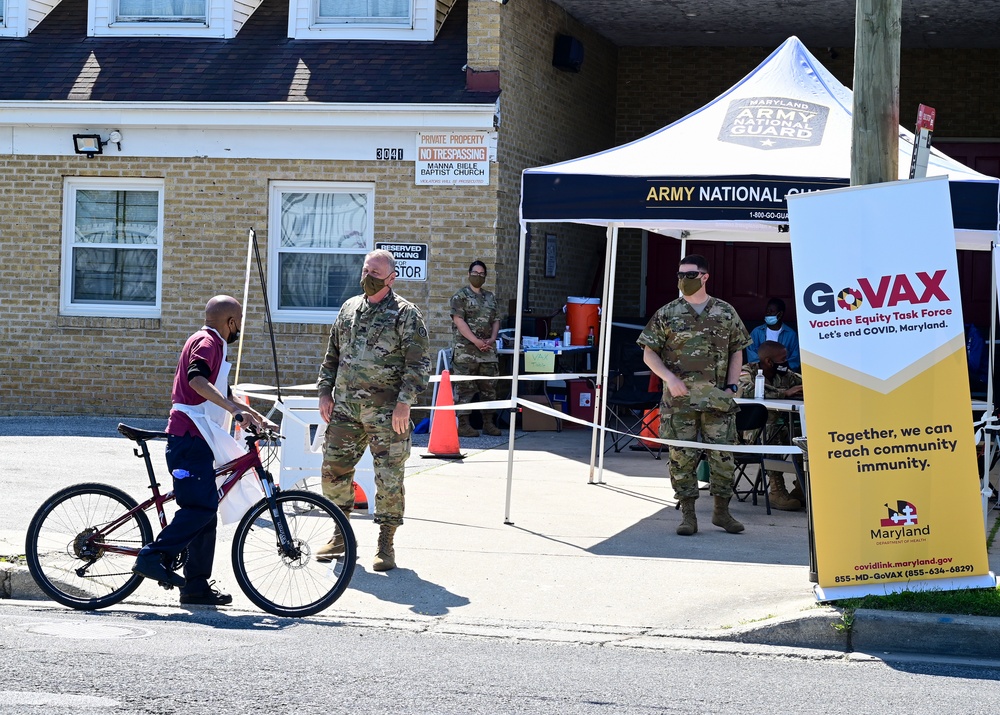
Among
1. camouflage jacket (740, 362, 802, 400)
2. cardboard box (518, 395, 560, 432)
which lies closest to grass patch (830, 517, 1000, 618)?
camouflage jacket (740, 362, 802, 400)

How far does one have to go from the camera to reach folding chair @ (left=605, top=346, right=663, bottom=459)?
42.6 feet

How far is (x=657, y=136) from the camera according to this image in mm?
10492

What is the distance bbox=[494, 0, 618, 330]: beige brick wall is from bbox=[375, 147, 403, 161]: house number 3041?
1216 millimetres

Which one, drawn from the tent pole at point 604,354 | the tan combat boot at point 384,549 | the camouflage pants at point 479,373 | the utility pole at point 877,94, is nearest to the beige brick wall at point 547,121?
the camouflage pants at point 479,373

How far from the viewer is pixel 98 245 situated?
17203 mm

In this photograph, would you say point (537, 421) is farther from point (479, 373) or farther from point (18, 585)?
point (18, 585)

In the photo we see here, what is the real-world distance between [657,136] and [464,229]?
5.73 m

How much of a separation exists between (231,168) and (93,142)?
1797mm

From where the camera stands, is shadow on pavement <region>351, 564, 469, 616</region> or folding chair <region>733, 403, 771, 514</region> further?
folding chair <region>733, 403, 771, 514</region>

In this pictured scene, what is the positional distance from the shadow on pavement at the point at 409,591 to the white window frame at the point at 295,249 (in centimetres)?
850

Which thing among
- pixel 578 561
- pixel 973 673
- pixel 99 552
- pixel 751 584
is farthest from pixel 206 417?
pixel 973 673

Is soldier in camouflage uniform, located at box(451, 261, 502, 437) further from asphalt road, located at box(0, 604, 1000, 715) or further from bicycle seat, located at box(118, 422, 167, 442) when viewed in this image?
asphalt road, located at box(0, 604, 1000, 715)

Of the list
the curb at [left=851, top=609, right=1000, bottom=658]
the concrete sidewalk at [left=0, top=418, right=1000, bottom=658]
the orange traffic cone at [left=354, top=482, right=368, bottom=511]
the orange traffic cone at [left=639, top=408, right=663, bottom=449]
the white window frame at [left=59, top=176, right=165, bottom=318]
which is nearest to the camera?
the curb at [left=851, top=609, right=1000, bottom=658]

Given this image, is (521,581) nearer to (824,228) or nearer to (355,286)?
(824,228)
